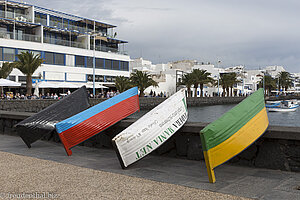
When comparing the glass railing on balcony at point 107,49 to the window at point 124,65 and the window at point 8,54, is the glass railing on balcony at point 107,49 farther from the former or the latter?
the window at point 8,54

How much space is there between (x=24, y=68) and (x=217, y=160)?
38.3m

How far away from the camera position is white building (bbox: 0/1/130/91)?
47.2 metres

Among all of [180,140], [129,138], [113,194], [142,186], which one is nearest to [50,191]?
[113,194]

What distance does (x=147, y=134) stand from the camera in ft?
18.7

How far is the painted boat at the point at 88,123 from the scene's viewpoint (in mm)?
6809

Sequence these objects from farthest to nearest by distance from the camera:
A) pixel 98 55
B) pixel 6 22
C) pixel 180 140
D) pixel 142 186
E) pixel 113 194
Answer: pixel 98 55
pixel 6 22
pixel 180 140
pixel 142 186
pixel 113 194

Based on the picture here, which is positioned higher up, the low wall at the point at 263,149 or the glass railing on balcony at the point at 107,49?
the glass railing on balcony at the point at 107,49

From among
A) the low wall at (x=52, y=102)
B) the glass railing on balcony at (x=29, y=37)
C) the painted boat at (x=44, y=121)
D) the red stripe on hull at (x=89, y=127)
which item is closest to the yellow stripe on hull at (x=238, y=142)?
the red stripe on hull at (x=89, y=127)

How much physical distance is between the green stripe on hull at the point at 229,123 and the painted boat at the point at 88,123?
2.91 metres

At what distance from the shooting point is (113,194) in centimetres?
426

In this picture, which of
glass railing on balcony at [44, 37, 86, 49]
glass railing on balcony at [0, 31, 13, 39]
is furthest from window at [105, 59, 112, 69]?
glass railing on balcony at [0, 31, 13, 39]

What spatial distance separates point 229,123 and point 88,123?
10.5 ft

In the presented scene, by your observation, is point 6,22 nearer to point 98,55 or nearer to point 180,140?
point 98,55

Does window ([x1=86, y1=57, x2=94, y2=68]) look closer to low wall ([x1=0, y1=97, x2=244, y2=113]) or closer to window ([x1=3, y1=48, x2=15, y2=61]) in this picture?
low wall ([x1=0, y1=97, x2=244, y2=113])
